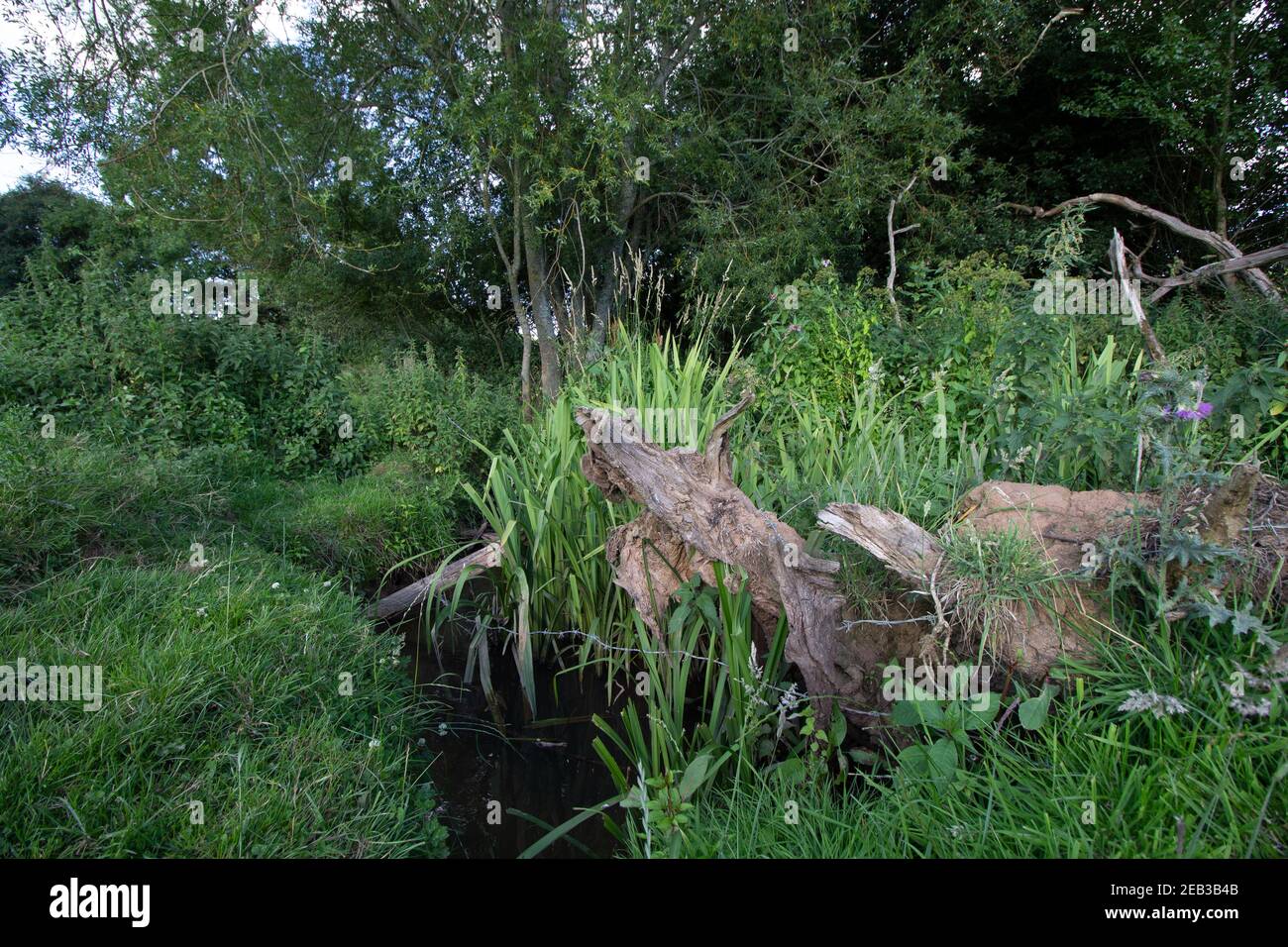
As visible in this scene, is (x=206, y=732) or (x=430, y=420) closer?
(x=206, y=732)

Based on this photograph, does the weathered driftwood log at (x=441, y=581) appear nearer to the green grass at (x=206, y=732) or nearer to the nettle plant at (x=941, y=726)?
the green grass at (x=206, y=732)

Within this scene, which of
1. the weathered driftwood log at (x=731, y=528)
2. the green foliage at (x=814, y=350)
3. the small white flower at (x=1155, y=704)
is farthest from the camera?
the green foliage at (x=814, y=350)

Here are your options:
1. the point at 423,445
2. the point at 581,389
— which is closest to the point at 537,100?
the point at 423,445

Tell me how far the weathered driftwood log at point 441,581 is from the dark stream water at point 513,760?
44 cm

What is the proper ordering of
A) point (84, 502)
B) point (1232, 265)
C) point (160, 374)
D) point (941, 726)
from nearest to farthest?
1. point (941, 726)
2. point (84, 502)
3. point (1232, 265)
4. point (160, 374)

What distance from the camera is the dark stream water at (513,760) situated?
275 cm

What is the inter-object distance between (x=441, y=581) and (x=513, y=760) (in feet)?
4.23

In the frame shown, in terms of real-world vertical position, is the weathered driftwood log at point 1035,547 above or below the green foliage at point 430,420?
below

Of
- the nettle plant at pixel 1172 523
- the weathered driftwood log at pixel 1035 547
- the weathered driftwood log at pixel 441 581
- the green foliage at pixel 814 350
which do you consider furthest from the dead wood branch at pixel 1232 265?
the weathered driftwood log at pixel 441 581

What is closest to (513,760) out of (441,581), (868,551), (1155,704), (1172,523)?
(441,581)

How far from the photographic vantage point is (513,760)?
325 centimetres

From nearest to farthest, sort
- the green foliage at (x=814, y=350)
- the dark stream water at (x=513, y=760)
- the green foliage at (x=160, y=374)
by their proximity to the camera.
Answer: the dark stream water at (x=513, y=760) < the green foliage at (x=814, y=350) < the green foliage at (x=160, y=374)

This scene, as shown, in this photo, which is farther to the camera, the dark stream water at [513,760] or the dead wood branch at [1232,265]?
the dead wood branch at [1232,265]

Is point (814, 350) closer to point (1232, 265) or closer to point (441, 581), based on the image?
point (441, 581)
